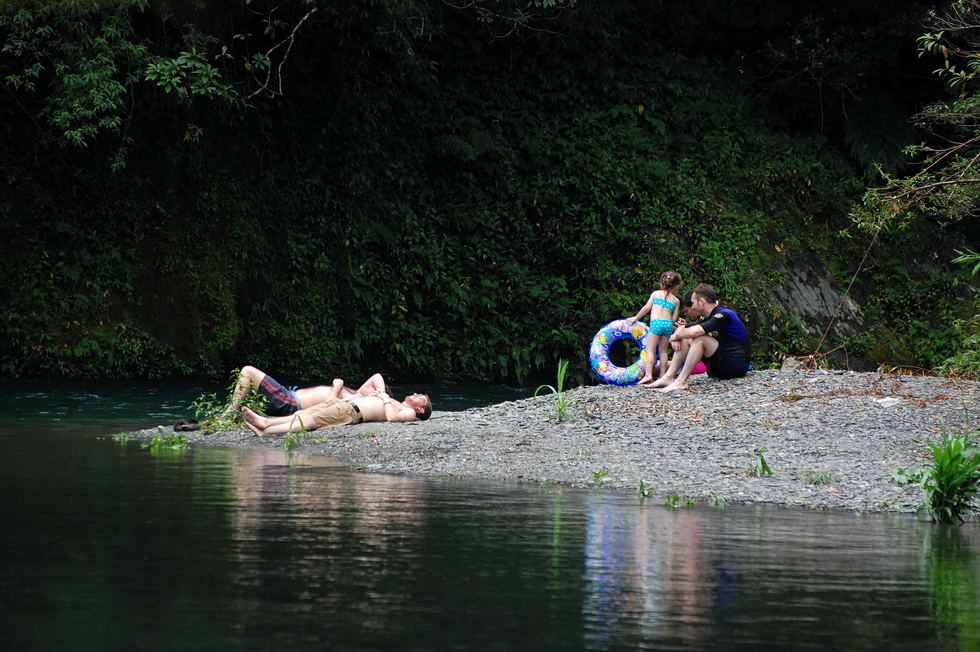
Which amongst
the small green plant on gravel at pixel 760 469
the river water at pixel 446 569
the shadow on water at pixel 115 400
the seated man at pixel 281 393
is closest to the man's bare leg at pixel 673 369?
the seated man at pixel 281 393

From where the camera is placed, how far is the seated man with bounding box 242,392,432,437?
38.8 feet

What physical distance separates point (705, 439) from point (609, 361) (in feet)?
15.1

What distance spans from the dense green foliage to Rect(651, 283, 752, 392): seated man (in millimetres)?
8340

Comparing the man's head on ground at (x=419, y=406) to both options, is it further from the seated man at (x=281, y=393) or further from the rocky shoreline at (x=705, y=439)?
the seated man at (x=281, y=393)

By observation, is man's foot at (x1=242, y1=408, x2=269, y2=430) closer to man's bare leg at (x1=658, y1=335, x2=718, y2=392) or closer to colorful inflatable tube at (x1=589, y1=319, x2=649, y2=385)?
man's bare leg at (x1=658, y1=335, x2=718, y2=392)

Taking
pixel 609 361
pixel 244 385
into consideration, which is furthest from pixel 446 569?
pixel 609 361

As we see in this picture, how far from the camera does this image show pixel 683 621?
4.18 metres

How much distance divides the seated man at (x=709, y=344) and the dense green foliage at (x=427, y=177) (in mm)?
8340

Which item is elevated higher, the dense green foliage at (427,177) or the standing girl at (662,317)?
the dense green foliage at (427,177)

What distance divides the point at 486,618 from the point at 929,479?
4376 mm

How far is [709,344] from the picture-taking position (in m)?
13.7

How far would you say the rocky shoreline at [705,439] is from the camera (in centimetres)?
847

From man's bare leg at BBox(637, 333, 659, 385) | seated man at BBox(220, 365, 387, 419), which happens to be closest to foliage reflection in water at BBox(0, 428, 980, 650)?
seated man at BBox(220, 365, 387, 419)

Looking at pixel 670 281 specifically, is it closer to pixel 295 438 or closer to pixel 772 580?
pixel 295 438
